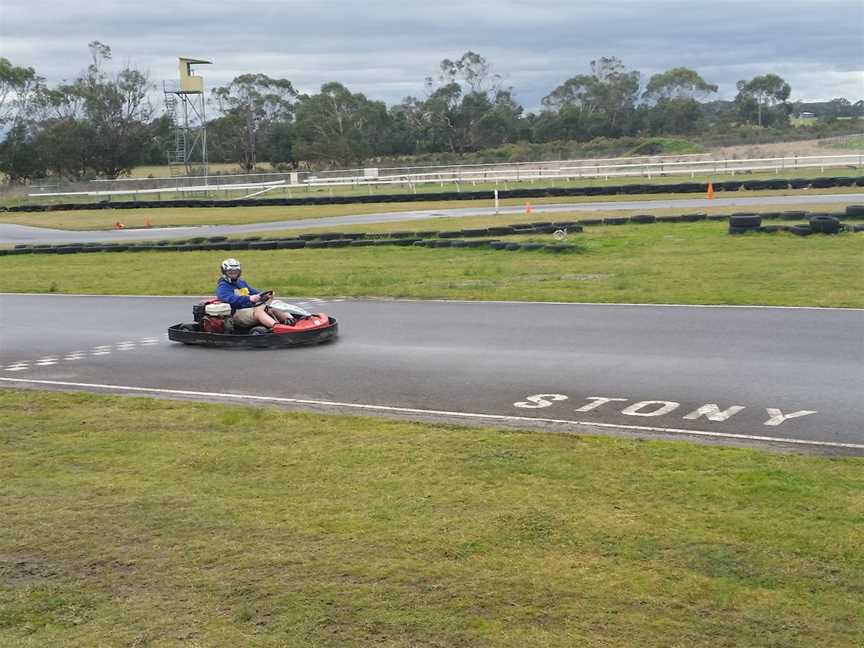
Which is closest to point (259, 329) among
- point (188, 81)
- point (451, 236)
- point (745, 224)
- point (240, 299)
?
point (240, 299)

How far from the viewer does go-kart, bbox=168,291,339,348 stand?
42.8 feet

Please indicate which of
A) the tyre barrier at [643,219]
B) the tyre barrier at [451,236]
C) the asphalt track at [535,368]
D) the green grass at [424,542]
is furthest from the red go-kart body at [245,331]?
the tyre barrier at [643,219]

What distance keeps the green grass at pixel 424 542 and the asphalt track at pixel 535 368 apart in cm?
101

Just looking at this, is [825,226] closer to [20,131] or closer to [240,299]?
[240,299]

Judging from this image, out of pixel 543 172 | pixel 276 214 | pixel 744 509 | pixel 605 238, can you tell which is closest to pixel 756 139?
pixel 543 172

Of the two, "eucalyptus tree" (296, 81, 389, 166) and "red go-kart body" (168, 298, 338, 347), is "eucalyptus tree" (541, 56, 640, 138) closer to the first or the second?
"eucalyptus tree" (296, 81, 389, 166)

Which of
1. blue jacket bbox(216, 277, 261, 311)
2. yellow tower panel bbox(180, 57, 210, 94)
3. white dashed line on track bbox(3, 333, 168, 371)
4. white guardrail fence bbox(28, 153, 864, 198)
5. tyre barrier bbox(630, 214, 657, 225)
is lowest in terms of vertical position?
white dashed line on track bbox(3, 333, 168, 371)

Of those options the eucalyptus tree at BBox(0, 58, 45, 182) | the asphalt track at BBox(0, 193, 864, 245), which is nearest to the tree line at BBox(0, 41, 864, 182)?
the eucalyptus tree at BBox(0, 58, 45, 182)

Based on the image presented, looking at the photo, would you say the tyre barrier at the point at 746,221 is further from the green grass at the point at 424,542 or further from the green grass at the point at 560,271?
the green grass at the point at 424,542

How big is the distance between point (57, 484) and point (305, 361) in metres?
4.92

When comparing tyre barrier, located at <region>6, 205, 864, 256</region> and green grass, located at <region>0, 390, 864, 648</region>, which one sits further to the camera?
tyre barrier, located at <region>6, 205, 864, 256</region>

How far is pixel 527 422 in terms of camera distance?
343 inches

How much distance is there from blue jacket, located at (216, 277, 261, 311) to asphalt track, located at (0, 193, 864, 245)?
1854 cm

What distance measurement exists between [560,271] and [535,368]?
8482mm
